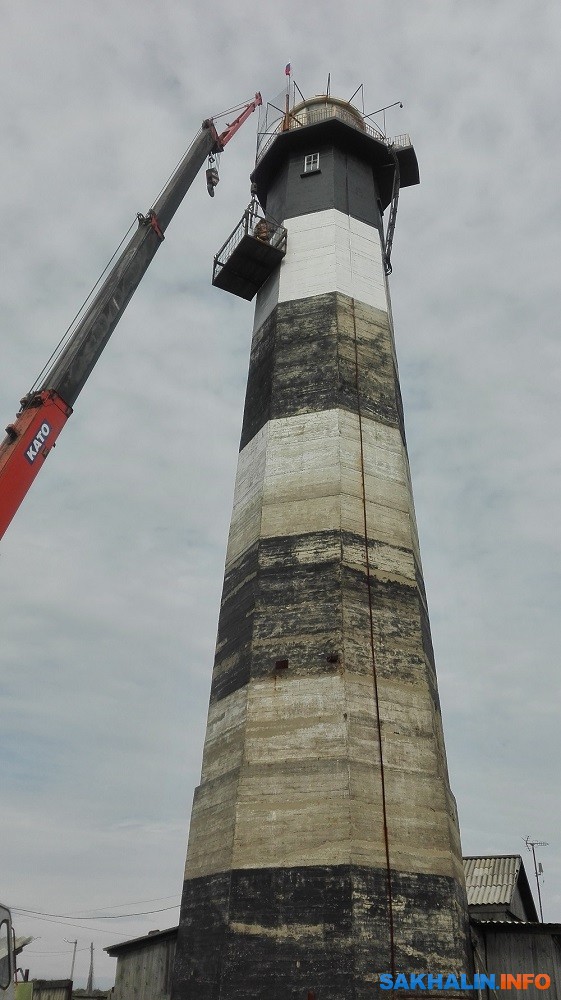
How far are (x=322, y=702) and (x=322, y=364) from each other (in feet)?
29.5

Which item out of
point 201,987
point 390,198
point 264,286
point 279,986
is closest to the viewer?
point 279,986

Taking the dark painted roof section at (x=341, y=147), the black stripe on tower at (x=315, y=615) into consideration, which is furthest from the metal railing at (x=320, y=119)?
the black stripe on tower at (x=315, y=615)

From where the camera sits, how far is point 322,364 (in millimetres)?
20141

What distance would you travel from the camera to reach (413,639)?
16.5m

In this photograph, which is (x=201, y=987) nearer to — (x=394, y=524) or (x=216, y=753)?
(x=216, y=753)

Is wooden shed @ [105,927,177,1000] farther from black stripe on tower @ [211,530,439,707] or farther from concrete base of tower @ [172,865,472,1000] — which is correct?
black stripe on tower @ [211,530,439,707]

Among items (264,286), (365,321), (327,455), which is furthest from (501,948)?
(264,286)

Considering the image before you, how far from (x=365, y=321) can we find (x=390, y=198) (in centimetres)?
824

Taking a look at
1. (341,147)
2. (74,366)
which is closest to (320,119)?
(341,147)

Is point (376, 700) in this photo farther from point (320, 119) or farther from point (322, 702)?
point (320, 119)

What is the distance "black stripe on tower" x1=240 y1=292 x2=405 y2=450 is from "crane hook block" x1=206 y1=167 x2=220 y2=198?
5.84 meters

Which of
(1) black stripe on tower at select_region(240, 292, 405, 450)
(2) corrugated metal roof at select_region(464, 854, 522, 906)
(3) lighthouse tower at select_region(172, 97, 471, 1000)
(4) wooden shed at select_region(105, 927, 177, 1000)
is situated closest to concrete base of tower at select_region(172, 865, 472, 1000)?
(3) lighthouse tower at select_region(172, 97, 471, 1000)

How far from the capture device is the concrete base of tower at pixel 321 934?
506 inches

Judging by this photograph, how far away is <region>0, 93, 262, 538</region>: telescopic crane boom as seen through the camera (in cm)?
1293
